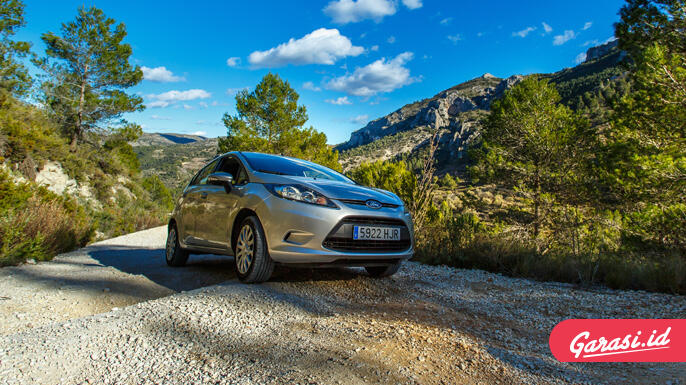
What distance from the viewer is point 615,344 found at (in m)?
2.08

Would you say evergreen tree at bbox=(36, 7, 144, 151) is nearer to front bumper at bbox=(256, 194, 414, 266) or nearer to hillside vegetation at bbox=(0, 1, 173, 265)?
hillside vegetation at bbox=(0, 1, 173, 265)

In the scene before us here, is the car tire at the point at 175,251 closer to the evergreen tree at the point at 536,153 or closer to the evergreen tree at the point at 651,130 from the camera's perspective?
the evergreen tree at the point at 651,130

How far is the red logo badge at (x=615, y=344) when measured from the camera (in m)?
2.01

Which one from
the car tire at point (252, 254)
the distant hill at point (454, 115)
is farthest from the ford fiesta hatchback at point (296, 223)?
the distant hill at point (454, 115)

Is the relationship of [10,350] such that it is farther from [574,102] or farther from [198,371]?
[574,102]

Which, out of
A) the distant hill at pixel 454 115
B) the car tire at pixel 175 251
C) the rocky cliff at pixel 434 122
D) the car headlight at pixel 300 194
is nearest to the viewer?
the car headlight at pixel 300 194

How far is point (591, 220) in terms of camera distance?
13.6 m

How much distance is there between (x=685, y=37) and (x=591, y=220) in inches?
289

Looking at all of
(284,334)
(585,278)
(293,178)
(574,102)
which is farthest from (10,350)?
(574,102)

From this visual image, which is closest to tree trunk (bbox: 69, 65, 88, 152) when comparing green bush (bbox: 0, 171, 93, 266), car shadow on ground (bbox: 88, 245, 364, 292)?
green bush (bbox: 0, 171, 93, 266)

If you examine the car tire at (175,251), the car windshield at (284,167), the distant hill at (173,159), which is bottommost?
the car tire at (175,251)

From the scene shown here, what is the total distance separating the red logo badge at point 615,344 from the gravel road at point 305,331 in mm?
76

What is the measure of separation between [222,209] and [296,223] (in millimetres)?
1319

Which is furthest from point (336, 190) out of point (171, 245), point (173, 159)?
point (173, 159)
